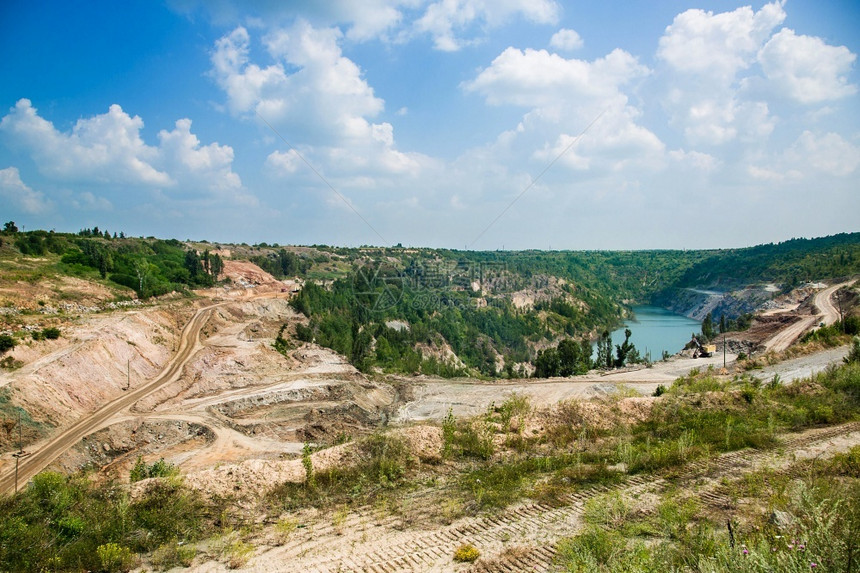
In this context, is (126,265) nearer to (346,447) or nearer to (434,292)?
(346,447)

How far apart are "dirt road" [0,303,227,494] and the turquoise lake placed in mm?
81132

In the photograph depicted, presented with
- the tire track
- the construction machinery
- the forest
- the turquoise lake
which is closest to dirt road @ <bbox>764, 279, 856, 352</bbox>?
the construction machinery

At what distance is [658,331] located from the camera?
11912cm

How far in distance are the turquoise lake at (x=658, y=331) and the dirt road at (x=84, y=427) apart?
81132 mm

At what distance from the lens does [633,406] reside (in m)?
21.2

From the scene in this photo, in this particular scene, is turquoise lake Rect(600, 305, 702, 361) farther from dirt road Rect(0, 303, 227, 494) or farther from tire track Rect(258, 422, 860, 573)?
tire track Rect(258, 422, 860, 573)

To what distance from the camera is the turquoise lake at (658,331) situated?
98.4 meters

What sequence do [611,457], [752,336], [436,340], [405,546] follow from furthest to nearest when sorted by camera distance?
1. [436,340]
2. [752,336]
3. [611,457]
4. [405,546]

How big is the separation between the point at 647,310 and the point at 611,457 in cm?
16374

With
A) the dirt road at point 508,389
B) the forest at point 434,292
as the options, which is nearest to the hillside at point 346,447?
the dirt road at point 508,389

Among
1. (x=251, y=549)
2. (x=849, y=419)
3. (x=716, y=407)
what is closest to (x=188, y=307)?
(x=251, y=549)

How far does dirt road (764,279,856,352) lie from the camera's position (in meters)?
51.1

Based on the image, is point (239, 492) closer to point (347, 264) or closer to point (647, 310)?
point (347, 264)

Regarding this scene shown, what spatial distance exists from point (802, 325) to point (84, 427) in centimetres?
7344
